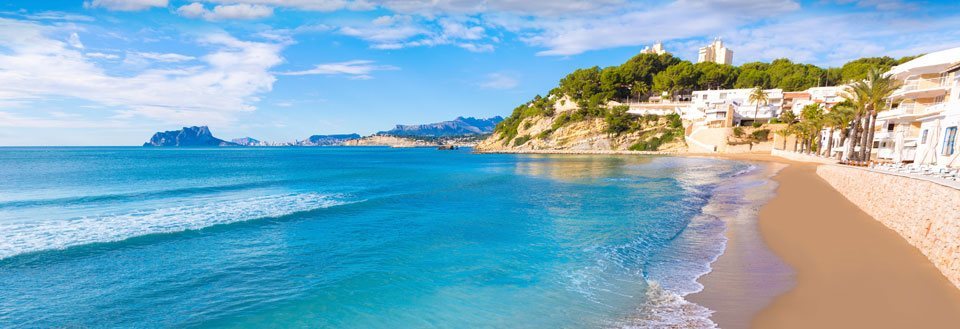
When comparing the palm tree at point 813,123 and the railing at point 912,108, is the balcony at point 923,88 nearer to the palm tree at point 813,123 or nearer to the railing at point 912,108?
the railing at point 912,108

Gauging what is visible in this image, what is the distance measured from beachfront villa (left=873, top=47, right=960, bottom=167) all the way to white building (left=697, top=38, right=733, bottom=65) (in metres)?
106

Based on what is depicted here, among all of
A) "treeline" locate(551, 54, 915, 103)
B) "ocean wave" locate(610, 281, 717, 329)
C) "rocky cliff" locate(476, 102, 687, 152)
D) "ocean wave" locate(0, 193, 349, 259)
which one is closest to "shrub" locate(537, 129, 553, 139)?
"rocky cliff" locate(476, 102, 687, 152)

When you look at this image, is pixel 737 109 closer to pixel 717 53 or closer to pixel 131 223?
pixel 717 53

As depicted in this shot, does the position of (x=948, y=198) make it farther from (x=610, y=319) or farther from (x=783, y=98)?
(x=783, y=98)

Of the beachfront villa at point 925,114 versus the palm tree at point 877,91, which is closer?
the beachfront villa at point 925,114

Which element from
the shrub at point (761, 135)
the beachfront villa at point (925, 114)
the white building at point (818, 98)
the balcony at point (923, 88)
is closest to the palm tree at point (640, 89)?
the white building at point (818, 98)

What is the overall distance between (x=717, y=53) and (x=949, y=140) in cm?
12671

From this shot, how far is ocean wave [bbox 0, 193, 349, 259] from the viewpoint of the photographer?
12.5m

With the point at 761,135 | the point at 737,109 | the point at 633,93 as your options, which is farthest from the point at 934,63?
the point at 633,93

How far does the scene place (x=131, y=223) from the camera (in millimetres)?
15391

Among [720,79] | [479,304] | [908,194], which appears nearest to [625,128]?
[720,79]

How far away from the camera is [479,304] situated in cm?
833

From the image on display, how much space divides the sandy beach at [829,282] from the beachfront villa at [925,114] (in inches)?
717

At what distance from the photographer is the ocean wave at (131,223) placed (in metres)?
12.5
